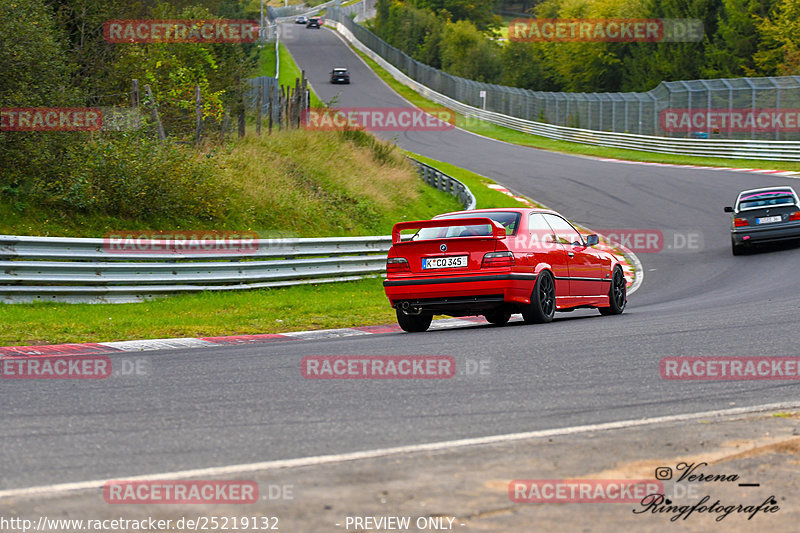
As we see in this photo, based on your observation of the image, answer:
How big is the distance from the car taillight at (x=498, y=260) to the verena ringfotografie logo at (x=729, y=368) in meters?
3.12

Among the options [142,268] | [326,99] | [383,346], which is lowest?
[326,99]

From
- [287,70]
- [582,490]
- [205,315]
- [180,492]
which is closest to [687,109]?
[205,315]

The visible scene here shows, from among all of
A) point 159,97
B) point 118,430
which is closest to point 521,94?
point 159,97

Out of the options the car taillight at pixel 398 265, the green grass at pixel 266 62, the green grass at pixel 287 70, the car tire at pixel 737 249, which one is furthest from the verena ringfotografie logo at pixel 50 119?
the green grass at pixel 266 62

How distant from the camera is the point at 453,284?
11555 millimetres

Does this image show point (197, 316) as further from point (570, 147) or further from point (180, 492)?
point (570, 147)

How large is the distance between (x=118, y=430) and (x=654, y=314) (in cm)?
881

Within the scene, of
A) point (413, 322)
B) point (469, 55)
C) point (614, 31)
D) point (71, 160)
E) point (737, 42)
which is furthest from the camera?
point (469, 55)

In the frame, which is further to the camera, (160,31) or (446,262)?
(160,31)

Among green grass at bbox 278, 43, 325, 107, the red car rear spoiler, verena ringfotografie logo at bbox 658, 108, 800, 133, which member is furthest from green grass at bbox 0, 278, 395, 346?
green grass at bbox 278, 43, 325, 107

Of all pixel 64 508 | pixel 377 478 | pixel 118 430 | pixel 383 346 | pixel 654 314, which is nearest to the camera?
pixel 64 508

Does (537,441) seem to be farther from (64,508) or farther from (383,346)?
(383,346)

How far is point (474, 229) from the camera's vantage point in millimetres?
11875

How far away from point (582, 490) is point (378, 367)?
4.00 metres
